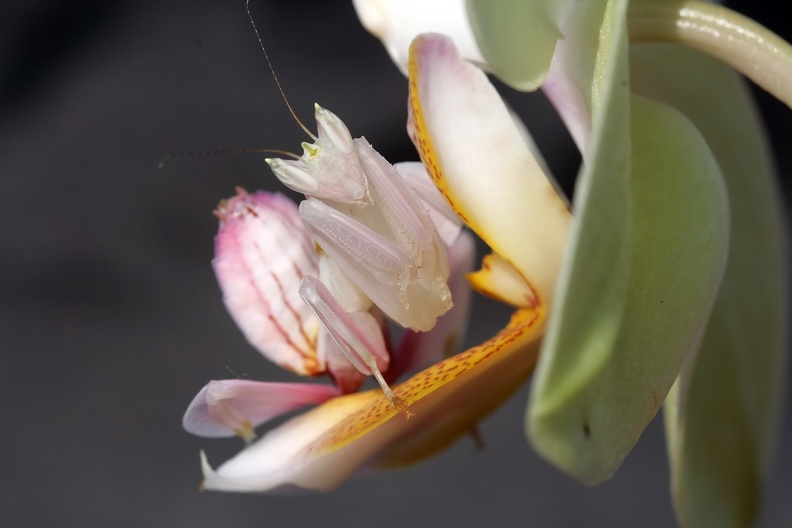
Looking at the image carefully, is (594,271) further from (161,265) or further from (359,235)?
(161,265)

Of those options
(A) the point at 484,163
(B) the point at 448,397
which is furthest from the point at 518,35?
(B) the point at 448,397

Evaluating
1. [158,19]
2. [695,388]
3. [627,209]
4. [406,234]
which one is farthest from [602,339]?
[158,19]

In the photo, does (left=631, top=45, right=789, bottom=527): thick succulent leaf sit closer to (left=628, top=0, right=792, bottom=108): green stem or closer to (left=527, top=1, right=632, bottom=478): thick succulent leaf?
(left=628, top=0, right=792, bottom=108): green stem

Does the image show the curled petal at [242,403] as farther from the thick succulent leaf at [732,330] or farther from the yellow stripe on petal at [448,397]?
the thick succulent leaf at [732,330]

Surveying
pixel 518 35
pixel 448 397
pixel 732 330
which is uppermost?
pixel 518 35

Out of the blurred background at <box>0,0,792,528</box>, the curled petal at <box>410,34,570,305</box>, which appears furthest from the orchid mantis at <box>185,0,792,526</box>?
the blurred background at <box>0,0,792,528</box>

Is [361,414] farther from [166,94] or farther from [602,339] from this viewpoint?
[166,94]
